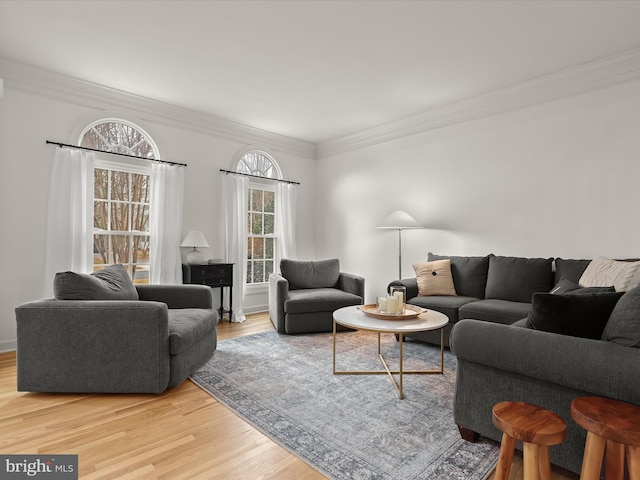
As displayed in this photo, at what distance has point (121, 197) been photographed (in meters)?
4.41

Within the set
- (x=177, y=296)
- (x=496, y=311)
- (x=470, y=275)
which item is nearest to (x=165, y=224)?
(x=177, y=296)

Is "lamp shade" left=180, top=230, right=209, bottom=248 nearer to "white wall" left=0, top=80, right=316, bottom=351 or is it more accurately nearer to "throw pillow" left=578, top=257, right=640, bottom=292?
"white wall" left=0, top=80, right=316, bottom=351

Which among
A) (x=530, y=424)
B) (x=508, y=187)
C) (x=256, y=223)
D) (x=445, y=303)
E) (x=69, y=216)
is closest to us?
(x=530, y=424)

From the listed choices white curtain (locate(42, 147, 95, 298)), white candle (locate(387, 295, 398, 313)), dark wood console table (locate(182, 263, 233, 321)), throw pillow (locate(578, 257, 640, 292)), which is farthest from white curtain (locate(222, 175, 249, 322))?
throw pillow (locate(578, 257, 640, 292))

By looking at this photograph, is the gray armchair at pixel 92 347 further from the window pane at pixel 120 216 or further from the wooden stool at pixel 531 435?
the wooden stool at pixel 531 435

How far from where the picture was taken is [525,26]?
2928 mm

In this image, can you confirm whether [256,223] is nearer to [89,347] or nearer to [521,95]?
[89,347]

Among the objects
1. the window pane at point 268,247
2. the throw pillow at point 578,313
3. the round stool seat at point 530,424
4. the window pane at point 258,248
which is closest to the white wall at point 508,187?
the window pane at point 268,247

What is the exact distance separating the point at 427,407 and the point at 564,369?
106 centimetres

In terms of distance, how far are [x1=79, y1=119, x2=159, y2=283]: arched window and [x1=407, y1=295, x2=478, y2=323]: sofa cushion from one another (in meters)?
3.25

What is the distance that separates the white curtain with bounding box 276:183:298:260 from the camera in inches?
232

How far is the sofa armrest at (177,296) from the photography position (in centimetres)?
355

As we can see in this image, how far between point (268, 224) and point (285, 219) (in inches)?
11.0

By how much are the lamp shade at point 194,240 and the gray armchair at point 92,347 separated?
1.97 meters
